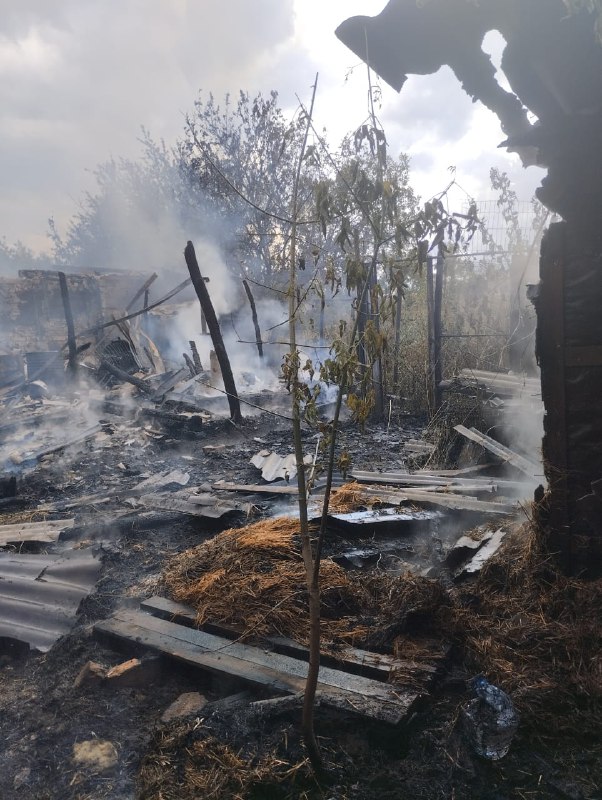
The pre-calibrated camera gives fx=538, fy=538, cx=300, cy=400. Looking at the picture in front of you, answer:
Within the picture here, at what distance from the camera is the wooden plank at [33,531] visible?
5816 millimetres

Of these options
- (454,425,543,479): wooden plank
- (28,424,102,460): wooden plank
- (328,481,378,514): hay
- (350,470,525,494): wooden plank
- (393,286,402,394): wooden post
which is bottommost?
(28,424,102,460): wooden plank

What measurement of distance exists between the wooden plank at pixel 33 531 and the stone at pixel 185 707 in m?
3.20

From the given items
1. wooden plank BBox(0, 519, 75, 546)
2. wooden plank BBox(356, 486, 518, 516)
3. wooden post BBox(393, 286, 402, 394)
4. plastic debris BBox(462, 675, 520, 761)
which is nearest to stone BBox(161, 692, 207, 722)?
plastic debris BBox(462, 675, 520, 761)

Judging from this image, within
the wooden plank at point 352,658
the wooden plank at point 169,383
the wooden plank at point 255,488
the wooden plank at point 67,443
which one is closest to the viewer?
the wooden plank at point 352,658

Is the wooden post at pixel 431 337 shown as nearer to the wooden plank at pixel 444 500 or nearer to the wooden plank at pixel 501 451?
the wooden plank at pixel 501 451

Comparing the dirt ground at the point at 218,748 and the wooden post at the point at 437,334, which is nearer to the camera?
the dirt ground at the point at 218,748

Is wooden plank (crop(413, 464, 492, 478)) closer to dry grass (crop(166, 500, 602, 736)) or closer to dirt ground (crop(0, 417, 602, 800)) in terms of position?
dry grass (crop(166, 500, 602, 736))

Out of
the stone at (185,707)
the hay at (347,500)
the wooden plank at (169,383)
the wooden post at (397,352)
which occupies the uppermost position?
the wooden post at (397,352)

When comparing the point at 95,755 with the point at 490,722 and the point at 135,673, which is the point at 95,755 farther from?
the point at 490,722

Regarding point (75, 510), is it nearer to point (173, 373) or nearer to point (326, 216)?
point (326, 216)

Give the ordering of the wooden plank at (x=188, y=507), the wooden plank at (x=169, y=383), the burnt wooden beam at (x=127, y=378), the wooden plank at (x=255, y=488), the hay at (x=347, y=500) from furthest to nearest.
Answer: the burnt wooden beam at (x=127, y=378) < the wooden plank at (x=169, y=383) < the wooden plank at (x=255, y=488) < the wooden plank at (x=188, y=507) < the hay at (x=347, y=500)

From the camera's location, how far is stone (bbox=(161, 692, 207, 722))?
10.3 feet

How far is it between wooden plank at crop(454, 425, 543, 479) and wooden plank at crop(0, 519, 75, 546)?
17.2 ft

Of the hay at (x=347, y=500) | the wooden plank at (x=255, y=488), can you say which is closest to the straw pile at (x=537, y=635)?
the hay at (x=347, y=500)
